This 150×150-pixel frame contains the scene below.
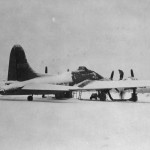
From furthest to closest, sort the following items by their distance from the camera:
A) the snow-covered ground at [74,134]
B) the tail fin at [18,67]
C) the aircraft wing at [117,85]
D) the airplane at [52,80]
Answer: the tail fin at [18,67] → the airplane at [52,80] → the aircraft wing at [117,85] → the snow-covered ground at [74,134]

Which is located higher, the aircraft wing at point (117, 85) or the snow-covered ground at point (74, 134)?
the aircraft wing at point (117, 85)

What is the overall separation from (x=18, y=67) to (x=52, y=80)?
14.4 feet

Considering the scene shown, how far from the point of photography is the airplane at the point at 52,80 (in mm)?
28422

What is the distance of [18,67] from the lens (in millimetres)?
31812

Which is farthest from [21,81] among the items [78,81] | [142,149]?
[142,149]

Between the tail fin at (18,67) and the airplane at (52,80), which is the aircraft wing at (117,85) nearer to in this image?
the airplane at (52,80)

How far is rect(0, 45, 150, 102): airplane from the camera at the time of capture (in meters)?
28.4

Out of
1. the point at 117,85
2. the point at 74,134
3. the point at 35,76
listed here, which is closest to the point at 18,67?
the point at 35,76

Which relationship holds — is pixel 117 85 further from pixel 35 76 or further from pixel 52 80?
pixel 35 76

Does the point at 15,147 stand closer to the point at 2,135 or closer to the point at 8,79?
the point at 2,135

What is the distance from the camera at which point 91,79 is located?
33.2 metres

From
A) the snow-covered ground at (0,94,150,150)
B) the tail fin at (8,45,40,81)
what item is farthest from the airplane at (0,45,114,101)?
Answer: the snow-covered ground at (0,94,150,150)

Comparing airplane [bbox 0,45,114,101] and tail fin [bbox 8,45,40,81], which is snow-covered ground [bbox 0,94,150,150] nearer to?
airplane [bbox 0,45,114,101]

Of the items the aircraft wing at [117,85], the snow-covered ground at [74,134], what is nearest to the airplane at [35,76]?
the aircraft wing at [117,85]
